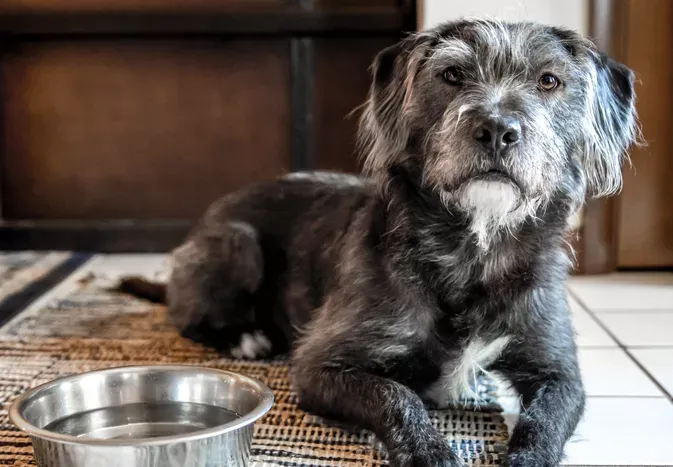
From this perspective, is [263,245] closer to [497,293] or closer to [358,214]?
[358,214]

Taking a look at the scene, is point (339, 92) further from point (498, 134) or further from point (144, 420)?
point (144, 420)

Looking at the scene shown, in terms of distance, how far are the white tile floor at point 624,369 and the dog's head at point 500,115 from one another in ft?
1.83

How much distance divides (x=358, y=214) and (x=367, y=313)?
0.36 m

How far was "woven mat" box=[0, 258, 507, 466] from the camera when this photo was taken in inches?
76.6

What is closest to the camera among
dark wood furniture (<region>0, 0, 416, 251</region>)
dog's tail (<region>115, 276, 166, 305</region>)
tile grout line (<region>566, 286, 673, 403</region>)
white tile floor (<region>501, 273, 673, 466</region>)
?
white tile floor (<region>501, 273, 673, 466</region>)

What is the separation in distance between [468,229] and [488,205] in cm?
13

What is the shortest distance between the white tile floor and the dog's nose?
2.28 ft

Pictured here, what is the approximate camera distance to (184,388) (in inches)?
75.3

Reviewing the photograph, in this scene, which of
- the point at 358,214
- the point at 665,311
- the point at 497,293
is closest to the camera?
the point at 497,293

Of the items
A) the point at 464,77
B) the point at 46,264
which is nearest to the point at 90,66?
the point at 46,264

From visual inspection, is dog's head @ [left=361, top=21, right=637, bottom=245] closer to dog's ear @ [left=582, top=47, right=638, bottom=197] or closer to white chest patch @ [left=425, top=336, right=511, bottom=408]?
dog's ear @ [left=582, top=47, right=638, bottom=197]

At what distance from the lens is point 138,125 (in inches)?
182

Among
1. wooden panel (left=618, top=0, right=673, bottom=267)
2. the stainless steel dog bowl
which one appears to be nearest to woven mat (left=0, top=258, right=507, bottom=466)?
the stainless steel dog bowl

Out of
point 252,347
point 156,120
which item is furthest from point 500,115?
point 156,120
